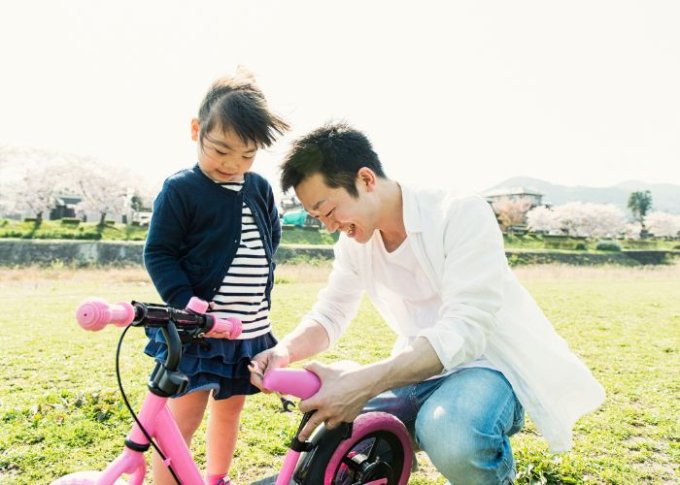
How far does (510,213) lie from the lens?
67.3 meters

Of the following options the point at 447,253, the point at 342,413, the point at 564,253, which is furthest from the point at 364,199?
the point at 564,253

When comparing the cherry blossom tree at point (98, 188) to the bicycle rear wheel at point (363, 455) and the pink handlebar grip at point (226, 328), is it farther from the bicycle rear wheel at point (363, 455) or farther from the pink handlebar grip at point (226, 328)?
the pink handlebar grip at point (226, 328)

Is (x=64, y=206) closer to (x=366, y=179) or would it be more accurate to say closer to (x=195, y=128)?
(x=195, y=128)

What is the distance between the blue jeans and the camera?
2.01 m

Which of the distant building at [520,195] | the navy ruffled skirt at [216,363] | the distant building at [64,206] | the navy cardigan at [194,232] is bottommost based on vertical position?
the distant building at [64,206]

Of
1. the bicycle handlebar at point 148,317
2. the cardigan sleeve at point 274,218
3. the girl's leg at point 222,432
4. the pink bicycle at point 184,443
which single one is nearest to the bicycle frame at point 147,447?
the pink bicycle at point 184,443

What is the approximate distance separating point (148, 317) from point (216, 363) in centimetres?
80

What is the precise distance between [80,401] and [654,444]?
380cm

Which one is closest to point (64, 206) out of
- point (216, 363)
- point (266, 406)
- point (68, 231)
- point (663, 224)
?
point (68, 231)

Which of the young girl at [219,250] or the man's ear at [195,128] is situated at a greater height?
the man's ear at [195,128]

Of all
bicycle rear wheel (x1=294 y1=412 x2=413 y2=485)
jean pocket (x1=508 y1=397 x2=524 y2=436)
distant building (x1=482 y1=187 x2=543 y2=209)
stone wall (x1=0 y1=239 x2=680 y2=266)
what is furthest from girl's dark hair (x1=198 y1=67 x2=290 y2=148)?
distant building (x1=482 y1=187 x2=543 y2=209)

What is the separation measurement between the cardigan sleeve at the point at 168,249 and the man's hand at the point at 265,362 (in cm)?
37

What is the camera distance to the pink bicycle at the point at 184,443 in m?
1.62

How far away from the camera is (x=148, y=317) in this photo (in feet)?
5.20
